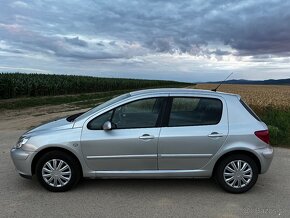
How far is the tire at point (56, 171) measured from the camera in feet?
17.1

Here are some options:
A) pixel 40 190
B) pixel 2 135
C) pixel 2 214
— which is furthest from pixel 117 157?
pixel 2 135

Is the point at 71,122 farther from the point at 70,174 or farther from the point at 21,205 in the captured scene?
the point at 21,205

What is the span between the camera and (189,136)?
205 inches

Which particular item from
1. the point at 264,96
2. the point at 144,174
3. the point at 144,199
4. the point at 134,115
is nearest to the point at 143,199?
the point at 144,199

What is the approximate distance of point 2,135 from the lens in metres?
10.3

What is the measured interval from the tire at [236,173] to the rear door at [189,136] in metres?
0.27

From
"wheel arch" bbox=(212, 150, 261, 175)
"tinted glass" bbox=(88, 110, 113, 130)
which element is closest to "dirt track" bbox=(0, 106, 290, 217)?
"wheel arch" bbox=(212, 150, 261, 175)

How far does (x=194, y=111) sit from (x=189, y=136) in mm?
453

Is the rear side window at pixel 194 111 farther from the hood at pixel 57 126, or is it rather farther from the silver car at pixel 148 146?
the hood at pixel 57 126

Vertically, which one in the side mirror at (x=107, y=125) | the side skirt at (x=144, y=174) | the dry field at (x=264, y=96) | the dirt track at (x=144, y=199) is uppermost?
the side mirror at (x=107, y=125)

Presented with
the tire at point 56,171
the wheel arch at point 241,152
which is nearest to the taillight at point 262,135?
the wheel arch at point 241,152

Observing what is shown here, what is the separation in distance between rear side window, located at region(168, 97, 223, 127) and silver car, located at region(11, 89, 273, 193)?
0.05ft

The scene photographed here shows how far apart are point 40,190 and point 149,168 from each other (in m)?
1.60

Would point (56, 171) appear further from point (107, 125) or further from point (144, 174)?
point (144, 174)
